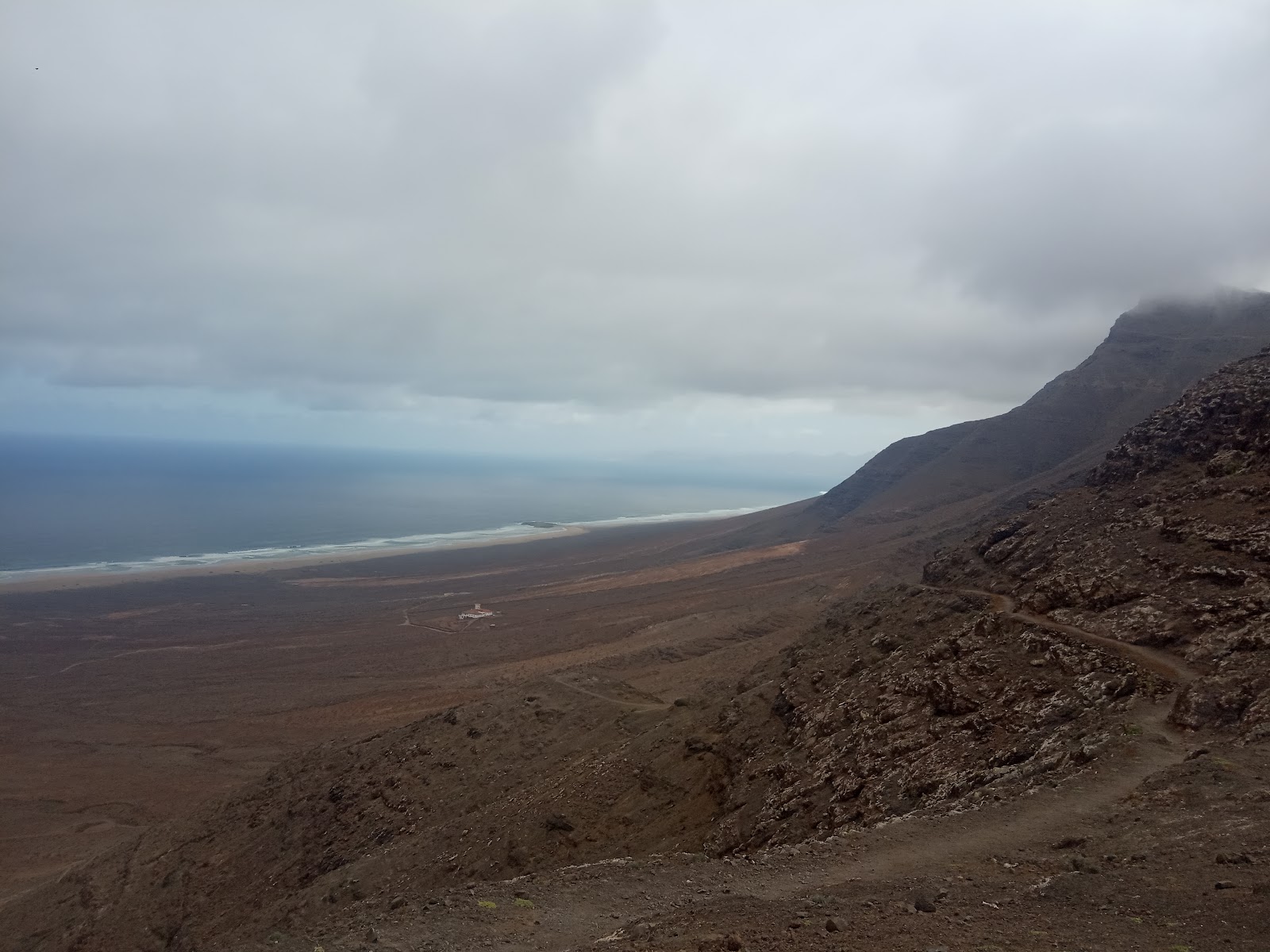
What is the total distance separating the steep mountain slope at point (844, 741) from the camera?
15594 millimetres

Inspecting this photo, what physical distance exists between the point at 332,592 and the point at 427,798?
6373 cm

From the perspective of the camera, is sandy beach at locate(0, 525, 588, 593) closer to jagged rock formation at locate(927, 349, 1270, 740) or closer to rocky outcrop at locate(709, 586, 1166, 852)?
rocky outcrop at locate(709, 586, 1166, 852)

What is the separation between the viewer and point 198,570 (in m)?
95.1

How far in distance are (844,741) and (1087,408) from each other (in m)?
101

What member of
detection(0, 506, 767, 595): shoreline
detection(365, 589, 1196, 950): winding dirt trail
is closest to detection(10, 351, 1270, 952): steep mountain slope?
detection(365, 589, 1196, 950): winding dirt trail

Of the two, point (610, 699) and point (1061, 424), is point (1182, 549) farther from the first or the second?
point (1061, 424)

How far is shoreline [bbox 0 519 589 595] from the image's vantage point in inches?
3322

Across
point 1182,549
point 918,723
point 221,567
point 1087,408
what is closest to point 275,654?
point 221,567

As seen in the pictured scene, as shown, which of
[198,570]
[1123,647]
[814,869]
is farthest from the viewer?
[198,570]

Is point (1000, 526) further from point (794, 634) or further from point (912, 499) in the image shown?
point (912, 499)

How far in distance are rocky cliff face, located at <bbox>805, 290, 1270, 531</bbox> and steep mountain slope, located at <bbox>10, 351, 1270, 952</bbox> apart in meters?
68.9

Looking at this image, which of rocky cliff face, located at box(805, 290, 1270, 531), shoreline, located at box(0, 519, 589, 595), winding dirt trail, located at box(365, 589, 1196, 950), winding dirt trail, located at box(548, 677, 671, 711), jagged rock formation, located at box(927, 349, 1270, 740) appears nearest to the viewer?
winding dirt trail, located at box(365, 589, 1196, 950)

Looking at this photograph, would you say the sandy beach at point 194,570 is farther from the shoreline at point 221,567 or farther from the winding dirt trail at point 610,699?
the winding dirt trail at point 610,699

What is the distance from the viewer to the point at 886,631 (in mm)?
24125
